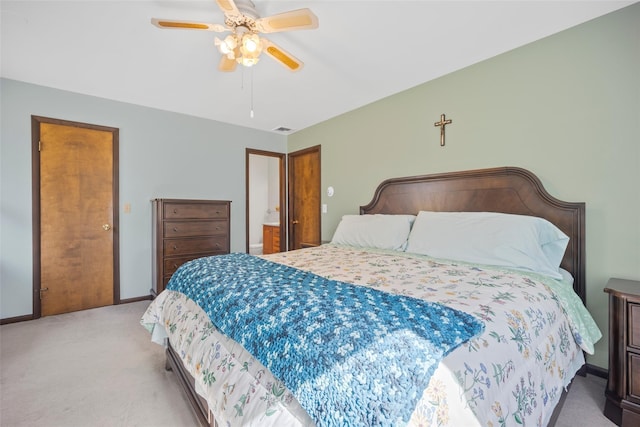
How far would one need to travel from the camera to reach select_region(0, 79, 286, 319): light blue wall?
2.82 m

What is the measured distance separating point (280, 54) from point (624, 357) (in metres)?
2.69

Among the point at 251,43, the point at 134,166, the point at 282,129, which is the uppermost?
the point at 282,129

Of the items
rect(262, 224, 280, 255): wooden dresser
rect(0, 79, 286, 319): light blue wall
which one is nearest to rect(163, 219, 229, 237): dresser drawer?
rect(0, 79, 286, 319): light blue wall

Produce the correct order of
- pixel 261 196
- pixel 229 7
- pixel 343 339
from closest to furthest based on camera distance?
pixel 343 339 → pixel 229 7 → pixel 261 196

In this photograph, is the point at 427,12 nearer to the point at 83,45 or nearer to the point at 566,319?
the point at 566,319

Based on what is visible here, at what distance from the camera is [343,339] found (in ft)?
2.68

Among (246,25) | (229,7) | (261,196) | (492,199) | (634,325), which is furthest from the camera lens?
(261,196)

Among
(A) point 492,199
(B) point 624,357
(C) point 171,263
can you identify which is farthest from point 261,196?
(B) point 624,357

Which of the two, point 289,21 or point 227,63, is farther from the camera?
point 227,63

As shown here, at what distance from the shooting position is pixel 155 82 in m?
2.89

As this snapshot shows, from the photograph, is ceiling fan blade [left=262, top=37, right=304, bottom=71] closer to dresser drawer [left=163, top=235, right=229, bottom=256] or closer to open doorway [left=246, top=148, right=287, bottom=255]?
dresser drawer [left=163, top=235, right=229, bottom=256]

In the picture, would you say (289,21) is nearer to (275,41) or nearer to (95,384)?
(275,41)

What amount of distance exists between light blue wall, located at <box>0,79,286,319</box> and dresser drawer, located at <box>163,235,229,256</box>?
482mm

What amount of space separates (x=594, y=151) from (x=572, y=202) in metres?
0.36
